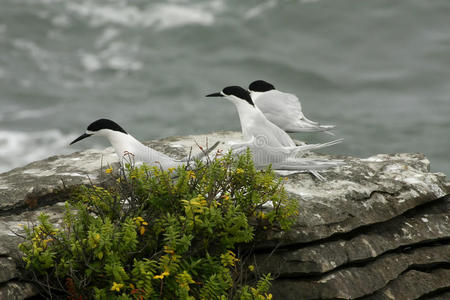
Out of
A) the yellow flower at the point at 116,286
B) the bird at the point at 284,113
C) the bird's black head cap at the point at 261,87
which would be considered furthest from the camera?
the bird's black head cap at the point at 261,87

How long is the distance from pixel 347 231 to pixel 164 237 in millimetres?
1390

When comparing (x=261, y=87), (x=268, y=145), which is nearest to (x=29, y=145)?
(x=261, y=87)

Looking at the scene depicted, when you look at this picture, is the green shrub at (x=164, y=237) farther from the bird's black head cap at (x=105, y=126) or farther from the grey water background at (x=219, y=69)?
the grey water background at (x=219, y=69)

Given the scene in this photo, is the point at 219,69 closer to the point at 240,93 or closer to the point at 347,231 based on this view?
the point at 240,93

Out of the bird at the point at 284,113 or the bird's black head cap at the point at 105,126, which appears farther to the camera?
the bird at the point at 284,113

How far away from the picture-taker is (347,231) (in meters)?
4.68

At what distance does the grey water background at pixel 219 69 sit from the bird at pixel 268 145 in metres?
5.47

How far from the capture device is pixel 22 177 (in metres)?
5.70

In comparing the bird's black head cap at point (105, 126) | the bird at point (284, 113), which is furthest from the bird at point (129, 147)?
the bird at point (284, 113)

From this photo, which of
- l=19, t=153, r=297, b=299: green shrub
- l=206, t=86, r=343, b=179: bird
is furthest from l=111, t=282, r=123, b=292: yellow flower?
l=206, t=86, r=343, b=179: bird

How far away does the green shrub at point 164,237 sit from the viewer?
378 cm

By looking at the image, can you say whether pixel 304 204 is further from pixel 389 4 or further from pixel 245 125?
pixel 389 4

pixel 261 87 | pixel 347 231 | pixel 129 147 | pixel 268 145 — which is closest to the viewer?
pixel 347 231

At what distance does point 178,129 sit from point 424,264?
8.31m
